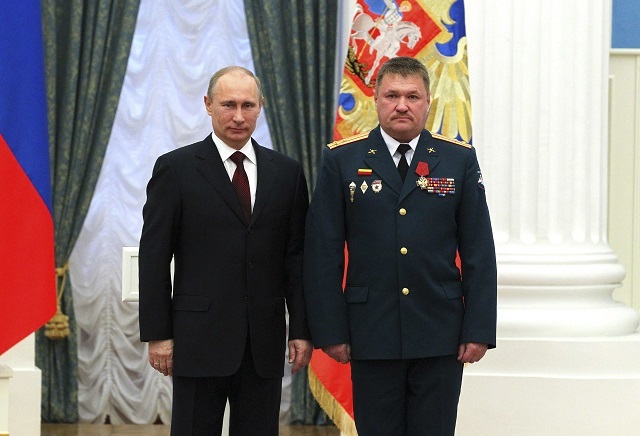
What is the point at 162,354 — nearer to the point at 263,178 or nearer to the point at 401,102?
the point at 263,178

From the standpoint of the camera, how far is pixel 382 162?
3.28 metres

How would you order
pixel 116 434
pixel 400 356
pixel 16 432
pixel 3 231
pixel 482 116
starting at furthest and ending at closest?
pixel 116 434 < pixel 16 432 < pixel 482 116 < pixel 3 231 < pixel 400 356

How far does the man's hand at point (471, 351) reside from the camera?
321 centimetres

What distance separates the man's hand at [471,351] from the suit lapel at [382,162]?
527 mm

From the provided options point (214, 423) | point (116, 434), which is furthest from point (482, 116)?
point (116, 434)

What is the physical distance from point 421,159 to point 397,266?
35 cm

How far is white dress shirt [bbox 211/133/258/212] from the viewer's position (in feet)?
10.8

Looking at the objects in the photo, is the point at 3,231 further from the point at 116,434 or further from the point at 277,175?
the point at 116,434

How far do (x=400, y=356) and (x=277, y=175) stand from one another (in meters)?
0.70

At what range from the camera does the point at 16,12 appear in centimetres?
414

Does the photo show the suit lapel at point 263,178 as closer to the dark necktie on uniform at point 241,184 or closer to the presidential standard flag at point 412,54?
the dark necktie on uniform at point 241,184

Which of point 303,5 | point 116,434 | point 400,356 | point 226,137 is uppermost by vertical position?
point 303,5

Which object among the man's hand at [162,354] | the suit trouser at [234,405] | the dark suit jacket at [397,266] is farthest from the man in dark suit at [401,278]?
the man's hand at [162,354]

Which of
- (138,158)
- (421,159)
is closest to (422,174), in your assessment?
(421,159)
